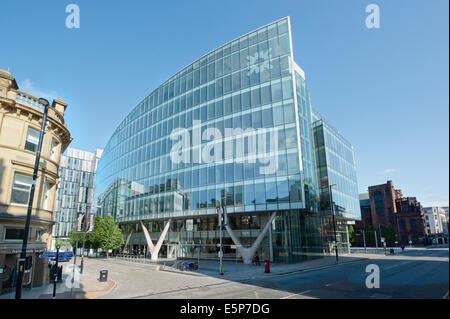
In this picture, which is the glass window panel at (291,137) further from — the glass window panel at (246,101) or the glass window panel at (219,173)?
the glass window panel at (219,173)

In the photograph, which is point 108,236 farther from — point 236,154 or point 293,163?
point 293,163

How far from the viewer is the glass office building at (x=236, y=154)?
35.1 metres

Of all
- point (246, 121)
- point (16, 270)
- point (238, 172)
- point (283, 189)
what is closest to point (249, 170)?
point (238, 172)

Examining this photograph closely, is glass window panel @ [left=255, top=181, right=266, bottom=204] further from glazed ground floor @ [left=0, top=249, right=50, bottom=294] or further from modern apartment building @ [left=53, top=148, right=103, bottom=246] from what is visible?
modern apartment building @ [left=53, top=148, right=103, bottom=246]

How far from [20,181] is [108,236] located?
110 ft

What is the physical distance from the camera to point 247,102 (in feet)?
128

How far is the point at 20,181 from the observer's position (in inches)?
734

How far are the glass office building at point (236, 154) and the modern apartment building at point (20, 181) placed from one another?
2229cm

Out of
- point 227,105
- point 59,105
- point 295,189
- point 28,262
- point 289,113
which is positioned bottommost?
point 28,262

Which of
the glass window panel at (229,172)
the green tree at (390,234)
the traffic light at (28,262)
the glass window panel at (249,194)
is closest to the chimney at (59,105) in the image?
the traffic light at (28,262)

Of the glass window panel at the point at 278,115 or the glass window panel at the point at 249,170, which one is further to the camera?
the glass window panel at the point at 249,170

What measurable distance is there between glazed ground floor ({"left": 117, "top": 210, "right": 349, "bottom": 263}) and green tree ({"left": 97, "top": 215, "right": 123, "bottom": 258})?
5922 mm

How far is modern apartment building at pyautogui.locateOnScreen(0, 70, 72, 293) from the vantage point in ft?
57.3
